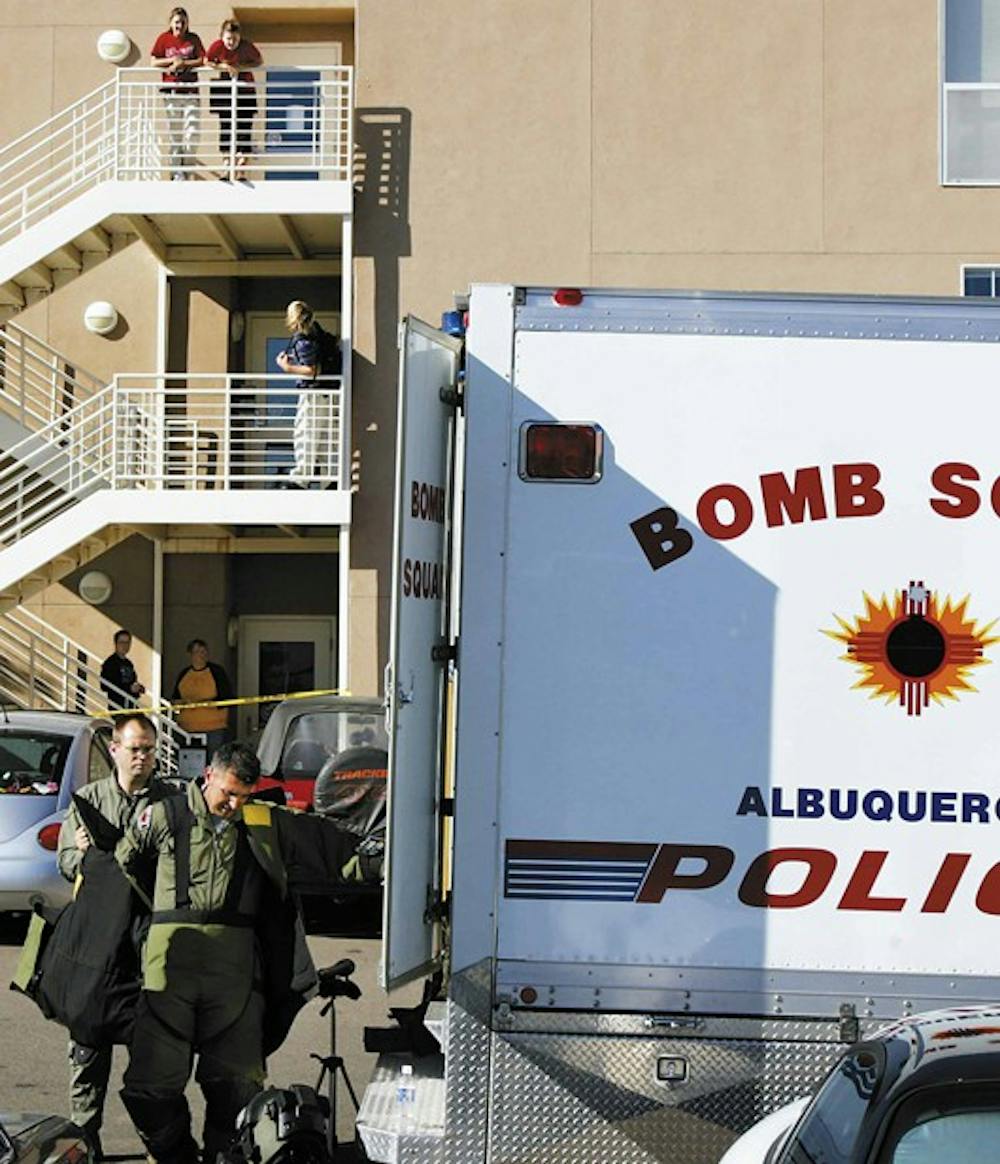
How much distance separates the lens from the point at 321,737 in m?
13.7

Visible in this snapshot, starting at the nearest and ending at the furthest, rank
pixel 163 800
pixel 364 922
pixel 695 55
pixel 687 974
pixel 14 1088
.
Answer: pixel 687 974, pixel 163 800, pixel 14 1088, pixel 364 922, pixel 695 55

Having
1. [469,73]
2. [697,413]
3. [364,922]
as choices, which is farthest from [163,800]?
[469,73]

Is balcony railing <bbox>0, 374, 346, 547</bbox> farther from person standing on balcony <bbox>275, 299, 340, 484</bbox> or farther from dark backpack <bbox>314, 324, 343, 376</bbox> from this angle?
dark backpack <bbox>314, 324, 343, 376</bbox>

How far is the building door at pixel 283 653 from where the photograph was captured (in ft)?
69.7

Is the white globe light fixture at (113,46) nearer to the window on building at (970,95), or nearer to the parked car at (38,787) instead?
the window on building at (970,95)

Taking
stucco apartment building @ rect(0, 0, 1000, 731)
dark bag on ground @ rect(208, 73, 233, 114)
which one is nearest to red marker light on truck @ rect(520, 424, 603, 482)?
stucco apartment building @ rect(0, 0, 1000, 731)

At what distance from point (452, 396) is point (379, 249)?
13.8m

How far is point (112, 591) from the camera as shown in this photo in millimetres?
20750

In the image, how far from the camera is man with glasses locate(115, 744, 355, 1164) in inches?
252

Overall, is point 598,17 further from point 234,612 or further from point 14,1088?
point 14,1088

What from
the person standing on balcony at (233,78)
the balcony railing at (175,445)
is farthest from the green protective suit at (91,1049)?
the person standing on balcony at (233,78)

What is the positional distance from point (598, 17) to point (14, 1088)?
13.7 metres

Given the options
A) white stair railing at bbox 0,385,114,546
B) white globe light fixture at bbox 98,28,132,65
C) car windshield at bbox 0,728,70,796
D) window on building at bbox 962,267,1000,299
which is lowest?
car windshield at bbox 0,728,70,796

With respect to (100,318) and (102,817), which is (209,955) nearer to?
(102,817)
